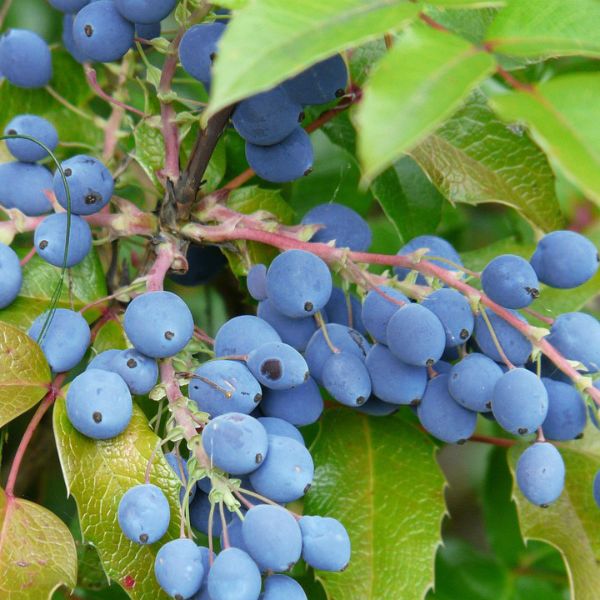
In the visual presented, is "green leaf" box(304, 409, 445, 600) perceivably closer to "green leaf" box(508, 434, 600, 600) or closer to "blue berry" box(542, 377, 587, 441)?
"green leaf" box(508, 434, 600, 600)

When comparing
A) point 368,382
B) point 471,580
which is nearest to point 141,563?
point 368,382

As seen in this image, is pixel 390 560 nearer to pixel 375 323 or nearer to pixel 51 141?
pixel 375 323

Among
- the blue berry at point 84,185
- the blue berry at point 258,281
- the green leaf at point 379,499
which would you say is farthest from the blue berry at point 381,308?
the blue berry at point 84,185

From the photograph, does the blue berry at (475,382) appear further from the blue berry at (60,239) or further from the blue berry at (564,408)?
the blue berry at (60,239)

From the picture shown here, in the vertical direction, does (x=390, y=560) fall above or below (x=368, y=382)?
below

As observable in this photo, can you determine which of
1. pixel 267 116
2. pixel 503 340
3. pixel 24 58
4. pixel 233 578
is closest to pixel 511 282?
pixel 503 340

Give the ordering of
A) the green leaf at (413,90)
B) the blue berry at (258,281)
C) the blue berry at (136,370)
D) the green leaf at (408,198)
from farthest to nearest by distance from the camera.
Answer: the green leaf at (408,198) < the blue berry at (258,281) < the blue berry at (136,370) < the green leaf at (413,90)
